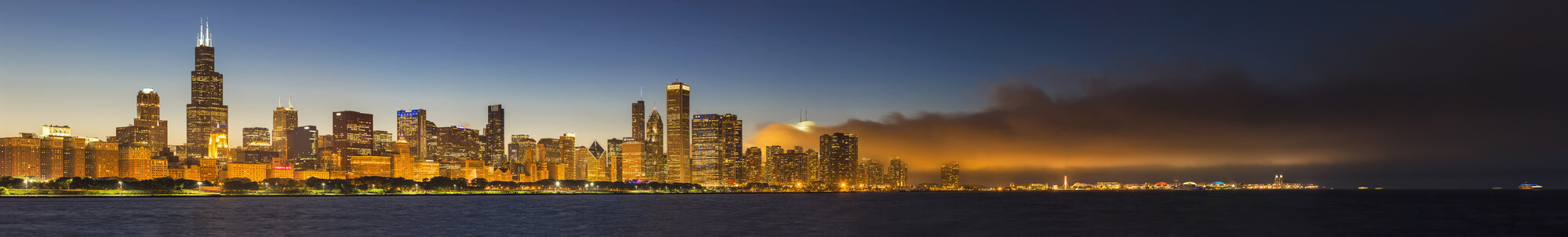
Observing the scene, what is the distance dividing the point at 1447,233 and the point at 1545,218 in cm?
3849

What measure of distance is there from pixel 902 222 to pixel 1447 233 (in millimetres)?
47385

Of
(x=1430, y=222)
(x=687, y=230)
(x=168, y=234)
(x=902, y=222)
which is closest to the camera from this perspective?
(x=168, y=234)

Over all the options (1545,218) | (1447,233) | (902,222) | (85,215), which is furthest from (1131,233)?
(85,215)

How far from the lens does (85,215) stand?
116m

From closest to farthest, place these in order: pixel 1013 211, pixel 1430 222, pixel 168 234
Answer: pixel 168 234 < pixel 1430 222 < pixel 1013 211

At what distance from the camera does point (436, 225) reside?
96.1 m

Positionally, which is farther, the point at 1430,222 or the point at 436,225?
the point at 1430,222

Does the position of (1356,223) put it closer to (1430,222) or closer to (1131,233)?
(1430,222)

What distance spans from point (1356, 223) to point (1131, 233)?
120 feet

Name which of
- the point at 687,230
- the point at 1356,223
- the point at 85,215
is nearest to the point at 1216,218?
the point at 1356,223

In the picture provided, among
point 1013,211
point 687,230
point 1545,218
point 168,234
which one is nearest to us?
point 168,234

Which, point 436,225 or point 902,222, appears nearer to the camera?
point 436,225

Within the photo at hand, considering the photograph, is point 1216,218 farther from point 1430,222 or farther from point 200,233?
point 200,233

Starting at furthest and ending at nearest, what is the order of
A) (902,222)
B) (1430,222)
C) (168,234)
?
(1430,222) → (902,222) → (168,234)
